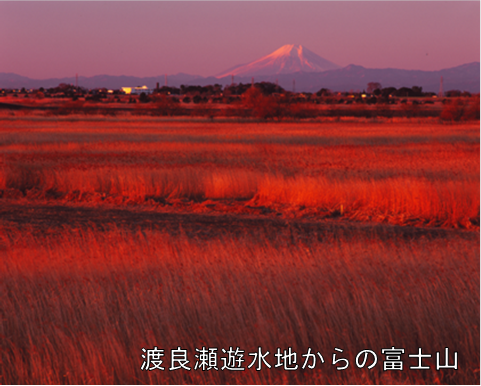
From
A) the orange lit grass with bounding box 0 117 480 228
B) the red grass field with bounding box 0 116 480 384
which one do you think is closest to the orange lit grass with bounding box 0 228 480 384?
the red grass field with bounding box 0 116 480 384

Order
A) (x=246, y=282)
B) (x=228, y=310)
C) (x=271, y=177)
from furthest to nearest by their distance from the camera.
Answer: (x=271, y=177) → (x=246, y=282) → (x=228, y=310)

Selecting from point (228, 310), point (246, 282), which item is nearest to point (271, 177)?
point (246, 282)

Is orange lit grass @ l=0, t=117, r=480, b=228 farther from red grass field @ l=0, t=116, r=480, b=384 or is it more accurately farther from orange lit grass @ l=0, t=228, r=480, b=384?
orange lit grass @ l=0, t=228, r=480, b=384

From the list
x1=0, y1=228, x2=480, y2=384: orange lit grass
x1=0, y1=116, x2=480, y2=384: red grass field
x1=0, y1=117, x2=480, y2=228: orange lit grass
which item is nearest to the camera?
x1=0, y1=228, x2=480, y2=384: orange lit grass

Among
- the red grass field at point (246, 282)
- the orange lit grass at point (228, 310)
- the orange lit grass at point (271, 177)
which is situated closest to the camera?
the orange lit grass at point (228, 310)

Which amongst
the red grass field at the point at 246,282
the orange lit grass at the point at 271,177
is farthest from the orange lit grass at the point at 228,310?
the orange lit grass at the point at 271,177

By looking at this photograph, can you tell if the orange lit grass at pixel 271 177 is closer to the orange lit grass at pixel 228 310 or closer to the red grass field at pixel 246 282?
the red grass field at pixel 246 282

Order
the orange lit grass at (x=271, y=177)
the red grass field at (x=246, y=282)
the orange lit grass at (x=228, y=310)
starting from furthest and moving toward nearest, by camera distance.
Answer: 1. the orange lit grass at (x=271, y=177)
2. the red grass field at (x=246, y=282)
3. the orange lit grass at (x=228, y=310)

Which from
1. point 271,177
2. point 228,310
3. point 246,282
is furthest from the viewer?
point 271,177

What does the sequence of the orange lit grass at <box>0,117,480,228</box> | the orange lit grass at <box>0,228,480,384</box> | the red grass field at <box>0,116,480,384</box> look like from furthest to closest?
the orange lit grass at <box>0,117,480,228</box>
the red grass field at <box>0,116,480,384</box>
the orange lit grass at <box>0,228,480,384</box>

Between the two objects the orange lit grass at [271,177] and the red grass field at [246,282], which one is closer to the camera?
the red grass field at [246,282]

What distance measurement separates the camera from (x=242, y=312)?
6207 mm

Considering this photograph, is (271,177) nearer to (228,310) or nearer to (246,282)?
(246,282)

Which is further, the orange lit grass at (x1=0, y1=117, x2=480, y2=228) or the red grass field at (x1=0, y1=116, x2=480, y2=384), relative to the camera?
the orange lit grass at (x1=0, y1=117, x2=480, y2=228)
